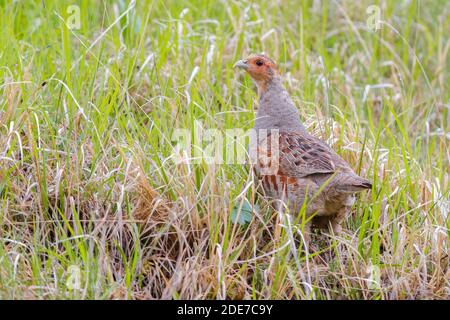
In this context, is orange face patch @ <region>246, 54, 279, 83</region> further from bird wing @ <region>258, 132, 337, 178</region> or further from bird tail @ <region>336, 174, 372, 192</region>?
bird tail @ <region>336, 174, 372, 192</region>

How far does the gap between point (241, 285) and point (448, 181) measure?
162 cm

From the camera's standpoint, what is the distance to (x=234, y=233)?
13.8ft

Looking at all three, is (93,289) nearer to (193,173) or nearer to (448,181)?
(193,173)

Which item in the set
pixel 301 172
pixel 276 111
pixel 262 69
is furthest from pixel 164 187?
pixel 262 69

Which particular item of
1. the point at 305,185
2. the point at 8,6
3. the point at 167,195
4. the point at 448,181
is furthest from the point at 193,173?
the point at 8,6

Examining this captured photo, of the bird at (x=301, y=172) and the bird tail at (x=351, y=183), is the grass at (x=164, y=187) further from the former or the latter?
the bird tail at (x=351, y=183)

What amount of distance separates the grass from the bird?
110 mm

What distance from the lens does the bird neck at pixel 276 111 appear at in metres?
4.84

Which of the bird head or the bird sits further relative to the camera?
the bird head

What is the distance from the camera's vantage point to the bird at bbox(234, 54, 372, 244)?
4.27m

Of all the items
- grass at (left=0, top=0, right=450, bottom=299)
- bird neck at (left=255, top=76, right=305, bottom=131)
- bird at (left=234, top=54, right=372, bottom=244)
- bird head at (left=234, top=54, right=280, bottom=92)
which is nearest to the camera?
grass at (left=0, top=0, right=450, bottom=299)

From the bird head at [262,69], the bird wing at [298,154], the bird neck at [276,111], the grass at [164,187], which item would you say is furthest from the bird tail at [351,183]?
the bird head at [262,69]

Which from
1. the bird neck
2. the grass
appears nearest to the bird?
the bird neck

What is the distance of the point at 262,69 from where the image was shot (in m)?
4.97
